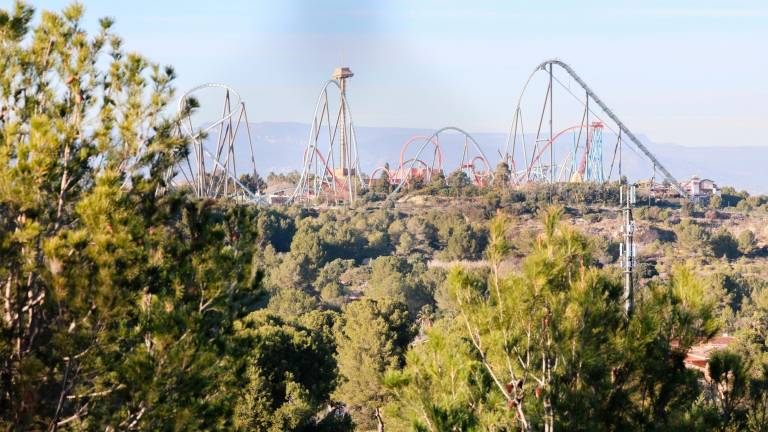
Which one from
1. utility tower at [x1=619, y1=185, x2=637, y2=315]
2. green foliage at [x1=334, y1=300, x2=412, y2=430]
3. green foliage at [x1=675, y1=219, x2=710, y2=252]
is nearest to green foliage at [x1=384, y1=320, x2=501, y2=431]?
utility tower at [x1=619, y1=185, x2=637, y2=315]

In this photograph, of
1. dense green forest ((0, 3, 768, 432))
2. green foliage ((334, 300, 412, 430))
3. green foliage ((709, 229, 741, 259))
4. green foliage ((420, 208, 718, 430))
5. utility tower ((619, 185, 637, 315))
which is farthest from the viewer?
green foliage ((709, 229, 741, 259))

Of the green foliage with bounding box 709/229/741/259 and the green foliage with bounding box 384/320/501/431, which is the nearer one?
the green foliage with bounding box 384/320/501/431

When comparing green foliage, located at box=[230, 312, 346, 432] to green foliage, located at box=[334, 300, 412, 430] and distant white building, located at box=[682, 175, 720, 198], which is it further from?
distant white building, located at box=[682, 175, 720, 198]

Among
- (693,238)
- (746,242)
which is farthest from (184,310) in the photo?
(746,242)

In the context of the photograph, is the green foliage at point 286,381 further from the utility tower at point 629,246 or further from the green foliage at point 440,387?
the green foliage at point 440,387

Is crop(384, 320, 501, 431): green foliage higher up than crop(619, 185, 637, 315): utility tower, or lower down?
lower down

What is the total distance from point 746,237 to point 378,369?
29.3 m

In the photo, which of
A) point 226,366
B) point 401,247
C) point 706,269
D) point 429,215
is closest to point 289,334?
point 226,366

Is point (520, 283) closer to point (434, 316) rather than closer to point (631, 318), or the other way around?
point (631, 318)

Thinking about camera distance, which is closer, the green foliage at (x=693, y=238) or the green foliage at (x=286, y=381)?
the green foliage at (x=286, y=381)

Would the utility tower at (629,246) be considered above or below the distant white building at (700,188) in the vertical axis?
above

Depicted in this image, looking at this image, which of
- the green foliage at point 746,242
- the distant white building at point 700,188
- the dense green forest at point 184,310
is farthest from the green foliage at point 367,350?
the distant white building at point 700,188

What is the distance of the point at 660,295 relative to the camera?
25.3 feet

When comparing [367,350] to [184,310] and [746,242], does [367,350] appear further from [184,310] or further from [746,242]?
[746,242]
